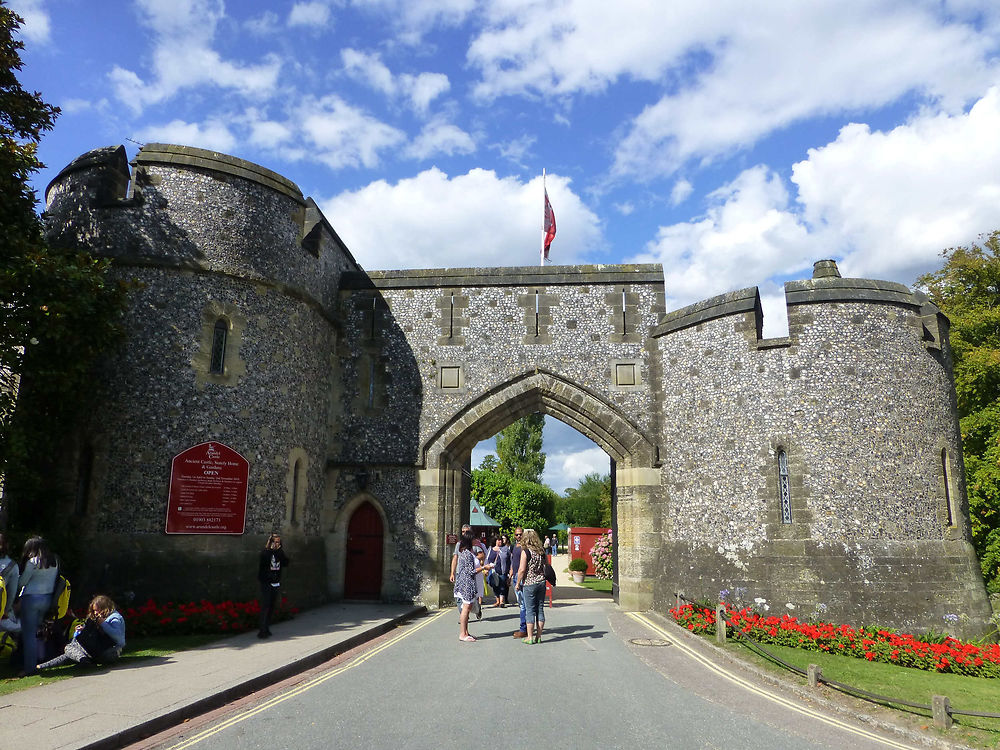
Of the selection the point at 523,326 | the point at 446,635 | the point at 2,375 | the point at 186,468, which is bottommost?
the point at 446,635

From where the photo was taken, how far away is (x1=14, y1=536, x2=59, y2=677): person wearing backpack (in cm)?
741

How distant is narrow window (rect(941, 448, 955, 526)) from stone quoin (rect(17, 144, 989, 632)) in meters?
0.04

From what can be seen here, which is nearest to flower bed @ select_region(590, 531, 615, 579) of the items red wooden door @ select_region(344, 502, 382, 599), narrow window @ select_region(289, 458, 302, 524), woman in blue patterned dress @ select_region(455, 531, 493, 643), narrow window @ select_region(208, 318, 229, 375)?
red wooden door @ select_region(344, 502, 382, 599)

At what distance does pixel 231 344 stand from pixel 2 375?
346 cm

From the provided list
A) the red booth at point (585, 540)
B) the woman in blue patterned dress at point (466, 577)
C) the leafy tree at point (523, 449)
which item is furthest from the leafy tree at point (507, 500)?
the woman in blue patterned dress at point (466, 577)

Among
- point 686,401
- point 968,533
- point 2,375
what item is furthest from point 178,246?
point 968,533

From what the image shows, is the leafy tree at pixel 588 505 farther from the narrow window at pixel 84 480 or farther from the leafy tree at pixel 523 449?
the narrow window at pixel 84 480

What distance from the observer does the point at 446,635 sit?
11203 mm

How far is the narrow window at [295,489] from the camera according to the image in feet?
43.8

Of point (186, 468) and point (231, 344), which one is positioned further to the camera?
point (231, 344)

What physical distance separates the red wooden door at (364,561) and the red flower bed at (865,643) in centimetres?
708

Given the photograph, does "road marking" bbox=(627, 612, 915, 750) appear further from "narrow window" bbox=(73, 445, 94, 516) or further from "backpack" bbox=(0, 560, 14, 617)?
"narrow window" bbox=(73, 445, 94, 516)

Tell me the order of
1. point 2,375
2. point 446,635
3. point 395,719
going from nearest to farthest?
1. point 395,719
2. point 2,375
3. point 446,635

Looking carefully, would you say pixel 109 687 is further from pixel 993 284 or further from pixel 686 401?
pixel 993 284
